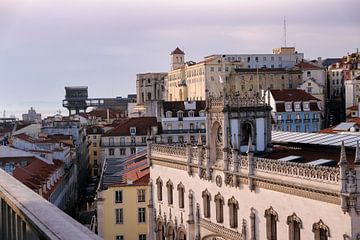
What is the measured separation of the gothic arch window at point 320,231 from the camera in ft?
82.6

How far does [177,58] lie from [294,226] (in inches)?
4894

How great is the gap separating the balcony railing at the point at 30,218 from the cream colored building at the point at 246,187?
18382 mm

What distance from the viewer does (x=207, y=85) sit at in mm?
117062

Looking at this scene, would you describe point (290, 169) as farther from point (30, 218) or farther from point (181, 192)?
point (30, 218)

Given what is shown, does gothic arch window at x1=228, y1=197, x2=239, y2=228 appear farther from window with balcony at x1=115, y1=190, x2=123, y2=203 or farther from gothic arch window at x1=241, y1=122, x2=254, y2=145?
window with balcony at x1=115, y1=190, x2=123, y2=203

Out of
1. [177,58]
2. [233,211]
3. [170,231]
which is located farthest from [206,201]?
[177,58]

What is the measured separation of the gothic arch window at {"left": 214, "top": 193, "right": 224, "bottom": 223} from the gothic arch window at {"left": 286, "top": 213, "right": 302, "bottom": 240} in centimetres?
699

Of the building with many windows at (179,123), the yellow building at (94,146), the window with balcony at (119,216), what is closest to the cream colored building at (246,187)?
the window with balcony at (119,216)

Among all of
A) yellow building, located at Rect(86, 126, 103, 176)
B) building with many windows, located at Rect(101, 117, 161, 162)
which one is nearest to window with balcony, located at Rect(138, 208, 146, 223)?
building with many windows, located at Rect(101, 117, 161, 162)

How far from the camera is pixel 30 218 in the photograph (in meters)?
5.16

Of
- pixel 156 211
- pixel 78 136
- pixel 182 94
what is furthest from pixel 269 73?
pixel 156 211

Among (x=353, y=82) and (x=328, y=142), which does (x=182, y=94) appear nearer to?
(x=353, y=82)

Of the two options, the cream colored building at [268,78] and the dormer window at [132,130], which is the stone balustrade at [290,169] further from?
the cream colored building at [268,78]

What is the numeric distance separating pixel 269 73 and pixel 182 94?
853 inches
